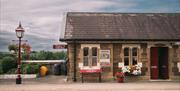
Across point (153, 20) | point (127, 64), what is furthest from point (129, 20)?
point (127, 64)

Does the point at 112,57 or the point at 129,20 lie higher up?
the point at 129,20

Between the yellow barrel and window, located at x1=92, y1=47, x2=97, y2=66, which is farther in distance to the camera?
the yellow barrel

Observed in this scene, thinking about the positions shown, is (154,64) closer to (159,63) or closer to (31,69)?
(159,63)

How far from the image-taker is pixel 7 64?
33.0 metres

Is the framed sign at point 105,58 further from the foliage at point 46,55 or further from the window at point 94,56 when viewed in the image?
the foliage at point 46,55

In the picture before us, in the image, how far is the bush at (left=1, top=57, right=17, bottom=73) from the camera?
32675 mm

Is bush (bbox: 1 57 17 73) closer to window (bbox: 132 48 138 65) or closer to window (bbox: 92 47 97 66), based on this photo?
window (bbox: 92 47 97 66)

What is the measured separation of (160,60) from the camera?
2797 cm

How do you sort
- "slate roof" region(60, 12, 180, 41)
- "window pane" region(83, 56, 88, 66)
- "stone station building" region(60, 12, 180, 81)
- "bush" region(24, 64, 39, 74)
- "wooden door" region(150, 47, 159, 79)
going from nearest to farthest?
"stone station building" region(60, 12, 180, 81) → "window pane" region(83, 56, 88, 66) → "slate roof" region(60, 12, 180, 41) → "wooden door" region(150, 47, 159, 79) → "bush" region(24, 64, 39, 74)

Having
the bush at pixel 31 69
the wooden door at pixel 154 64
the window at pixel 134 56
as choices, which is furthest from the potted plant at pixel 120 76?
the bush at pixel 31 69

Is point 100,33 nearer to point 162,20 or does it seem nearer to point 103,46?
point 103,46

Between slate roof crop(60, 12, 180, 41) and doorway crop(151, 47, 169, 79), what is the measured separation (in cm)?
83

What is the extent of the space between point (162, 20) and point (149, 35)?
8.44ft

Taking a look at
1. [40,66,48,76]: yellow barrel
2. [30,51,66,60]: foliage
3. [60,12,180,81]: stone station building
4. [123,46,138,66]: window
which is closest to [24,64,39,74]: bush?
[40,66,48,76]: yellow barrel
